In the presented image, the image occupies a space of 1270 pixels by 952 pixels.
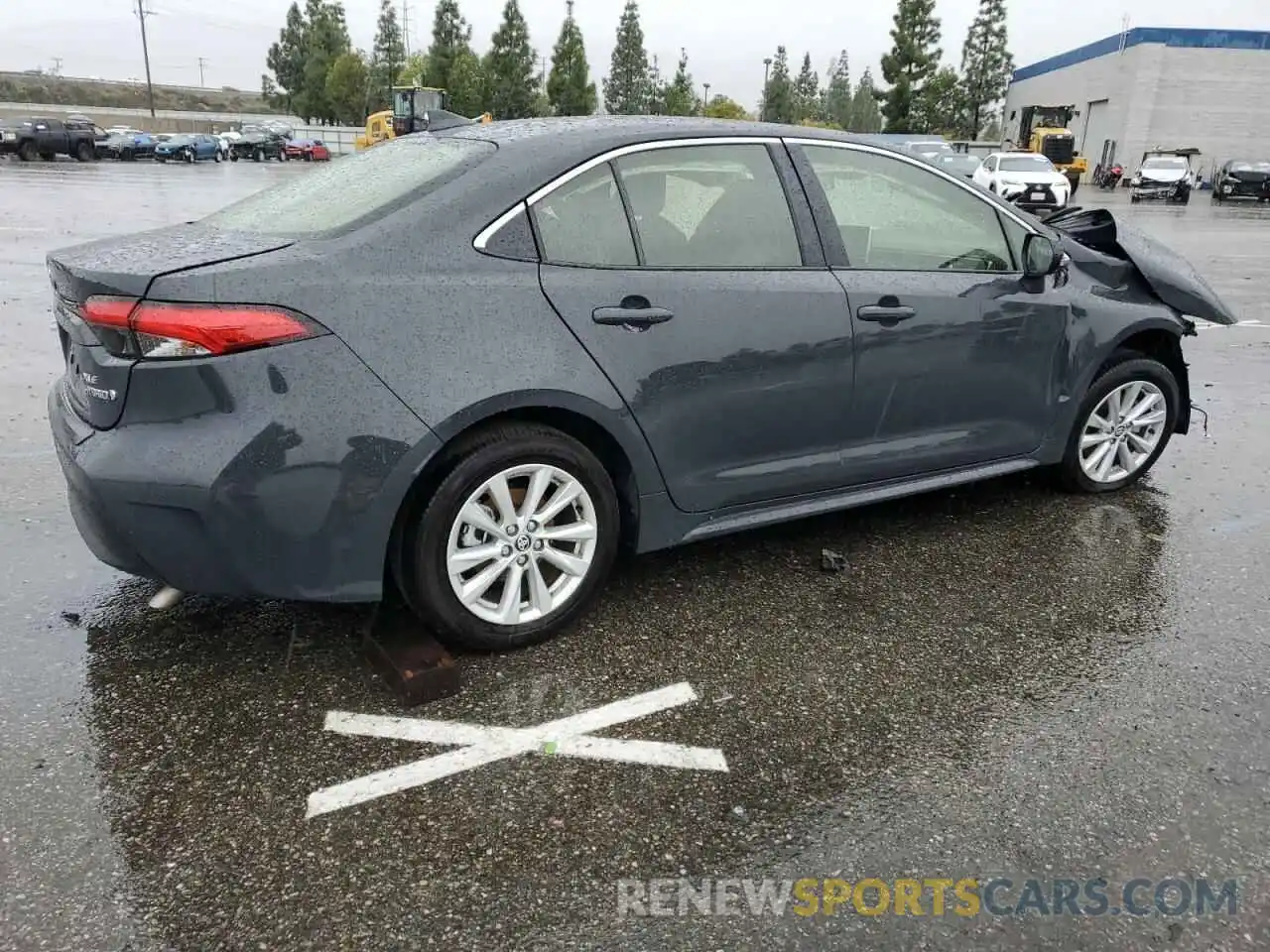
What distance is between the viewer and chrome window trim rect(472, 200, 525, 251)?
9.91 ft

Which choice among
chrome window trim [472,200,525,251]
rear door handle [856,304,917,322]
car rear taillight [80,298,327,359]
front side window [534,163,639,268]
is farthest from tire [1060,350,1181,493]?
car rear taillight [80,298,327,359]

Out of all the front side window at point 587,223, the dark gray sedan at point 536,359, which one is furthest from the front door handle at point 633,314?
the front side window at point 587,223

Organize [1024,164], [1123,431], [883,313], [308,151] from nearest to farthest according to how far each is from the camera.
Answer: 1. [883,313]
2. [1123,431]
3. [1024,164]
4. [308,151]

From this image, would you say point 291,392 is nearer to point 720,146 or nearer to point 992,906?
point 720,146

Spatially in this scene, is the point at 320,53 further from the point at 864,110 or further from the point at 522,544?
the point at 522,544

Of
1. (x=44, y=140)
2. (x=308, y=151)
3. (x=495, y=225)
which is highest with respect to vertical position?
(x=495, y=225)

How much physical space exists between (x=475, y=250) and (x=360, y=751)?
1.47 meters

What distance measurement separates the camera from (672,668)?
321cm

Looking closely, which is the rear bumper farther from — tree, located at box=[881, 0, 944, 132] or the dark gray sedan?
tree, located at box=[881, 0, 944, 132]

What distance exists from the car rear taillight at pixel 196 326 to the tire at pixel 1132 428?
3.42m

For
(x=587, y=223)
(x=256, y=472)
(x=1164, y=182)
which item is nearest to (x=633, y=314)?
(x=587, y=223)

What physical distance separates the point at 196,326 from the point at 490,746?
1375mm

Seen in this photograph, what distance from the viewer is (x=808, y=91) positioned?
138 meters

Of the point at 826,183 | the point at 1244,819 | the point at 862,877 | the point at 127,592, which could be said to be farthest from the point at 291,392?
the point at 1244,819
